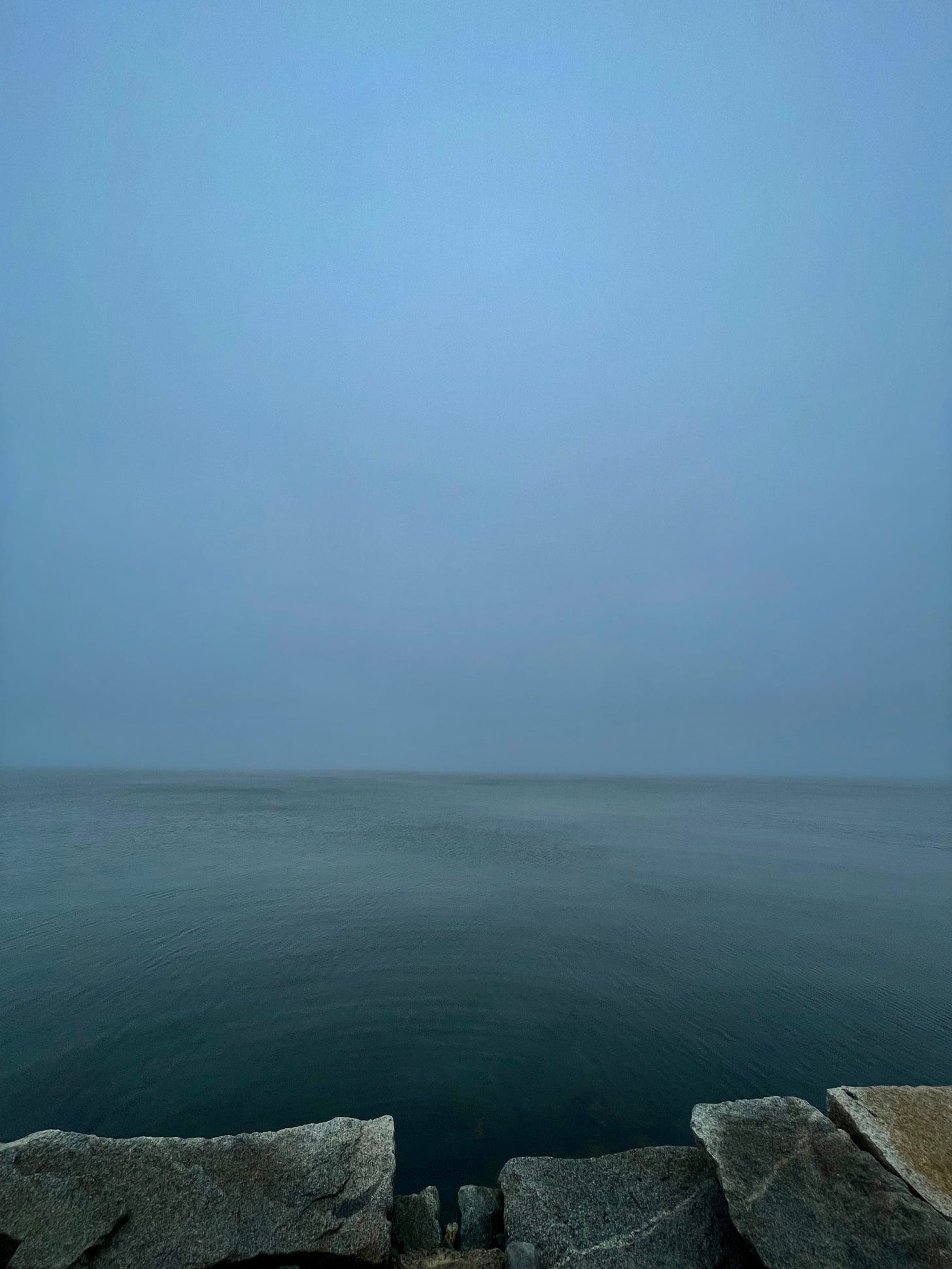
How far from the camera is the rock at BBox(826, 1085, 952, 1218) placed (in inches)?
149

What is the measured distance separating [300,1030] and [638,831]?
985 inches

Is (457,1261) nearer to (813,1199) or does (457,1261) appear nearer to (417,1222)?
(417,1222)

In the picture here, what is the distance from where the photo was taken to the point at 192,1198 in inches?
144

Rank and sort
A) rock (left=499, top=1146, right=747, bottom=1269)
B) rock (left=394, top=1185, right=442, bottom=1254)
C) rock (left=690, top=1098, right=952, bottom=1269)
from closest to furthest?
rock (left=690, top=1098, right=952, bottom=1269), rock (left=499, top=1146, right=747, bottom=1269), rock (left=394, top=1185, right=442, bottom=1254)

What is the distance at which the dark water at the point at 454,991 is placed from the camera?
576 cm

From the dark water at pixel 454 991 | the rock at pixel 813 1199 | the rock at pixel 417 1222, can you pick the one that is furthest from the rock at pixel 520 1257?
the dark water at pixel 454 991

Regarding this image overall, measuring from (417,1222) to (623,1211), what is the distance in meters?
1.41

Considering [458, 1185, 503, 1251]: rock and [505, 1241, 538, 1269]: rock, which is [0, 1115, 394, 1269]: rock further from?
[505, 1241, 538, 1269]: rock

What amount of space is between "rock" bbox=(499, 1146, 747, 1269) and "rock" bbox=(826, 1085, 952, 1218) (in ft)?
4.00

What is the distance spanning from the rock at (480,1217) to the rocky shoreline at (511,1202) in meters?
0.01

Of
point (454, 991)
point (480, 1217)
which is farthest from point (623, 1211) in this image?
point (454, 991)

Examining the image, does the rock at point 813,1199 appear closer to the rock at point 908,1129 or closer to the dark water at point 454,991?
the rock at point 908,1129

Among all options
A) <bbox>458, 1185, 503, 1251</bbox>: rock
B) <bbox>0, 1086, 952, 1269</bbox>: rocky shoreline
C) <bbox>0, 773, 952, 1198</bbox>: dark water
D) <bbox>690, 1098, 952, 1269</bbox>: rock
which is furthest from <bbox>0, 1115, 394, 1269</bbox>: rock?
<bbox>690, 1098, 952, 1269</bbox>: rock

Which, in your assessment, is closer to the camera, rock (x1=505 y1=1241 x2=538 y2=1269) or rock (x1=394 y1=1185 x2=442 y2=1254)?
rock (x1=505 y1=1241 x2=538 y2=1269)
